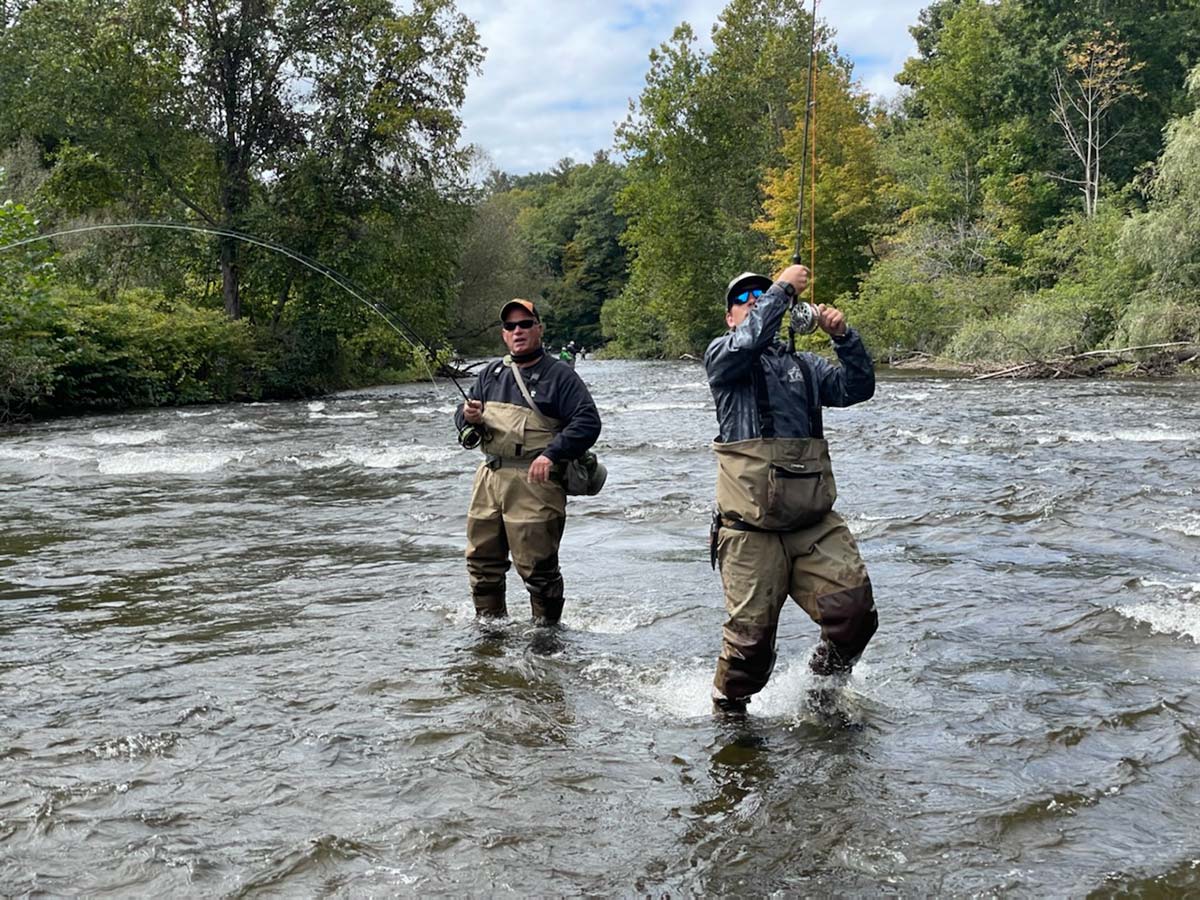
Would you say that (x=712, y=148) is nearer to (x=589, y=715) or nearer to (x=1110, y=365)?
(x=1110, y=365)

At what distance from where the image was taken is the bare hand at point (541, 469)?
Answer: 607cm

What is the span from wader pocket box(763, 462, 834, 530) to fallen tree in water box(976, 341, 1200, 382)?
25002mm

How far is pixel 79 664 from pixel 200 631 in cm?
83

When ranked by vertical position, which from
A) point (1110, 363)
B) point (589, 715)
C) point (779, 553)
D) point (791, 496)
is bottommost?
point (589, 715)

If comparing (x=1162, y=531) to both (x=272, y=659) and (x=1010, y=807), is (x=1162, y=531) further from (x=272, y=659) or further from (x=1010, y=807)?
(x=272, y=659)

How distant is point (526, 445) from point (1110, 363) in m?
26.5

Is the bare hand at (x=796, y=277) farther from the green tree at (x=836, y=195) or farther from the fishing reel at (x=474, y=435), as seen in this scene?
Answer: the green tree at (x=836, y=195)

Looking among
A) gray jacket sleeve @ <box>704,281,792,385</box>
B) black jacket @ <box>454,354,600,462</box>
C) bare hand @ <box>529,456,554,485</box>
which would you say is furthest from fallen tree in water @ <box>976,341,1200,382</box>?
gray jacket sleeve @ <box>704,281,792,385</box>

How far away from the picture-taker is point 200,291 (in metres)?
35.3

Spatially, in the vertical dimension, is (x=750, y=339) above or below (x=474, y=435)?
above

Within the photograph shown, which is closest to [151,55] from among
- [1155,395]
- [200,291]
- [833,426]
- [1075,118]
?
[200,291]

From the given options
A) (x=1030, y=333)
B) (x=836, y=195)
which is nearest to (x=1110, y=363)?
(x=1030, y=333)

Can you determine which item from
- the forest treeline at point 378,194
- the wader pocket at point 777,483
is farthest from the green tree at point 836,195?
the wader pocket at point 777,483

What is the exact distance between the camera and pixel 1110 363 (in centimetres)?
2847
